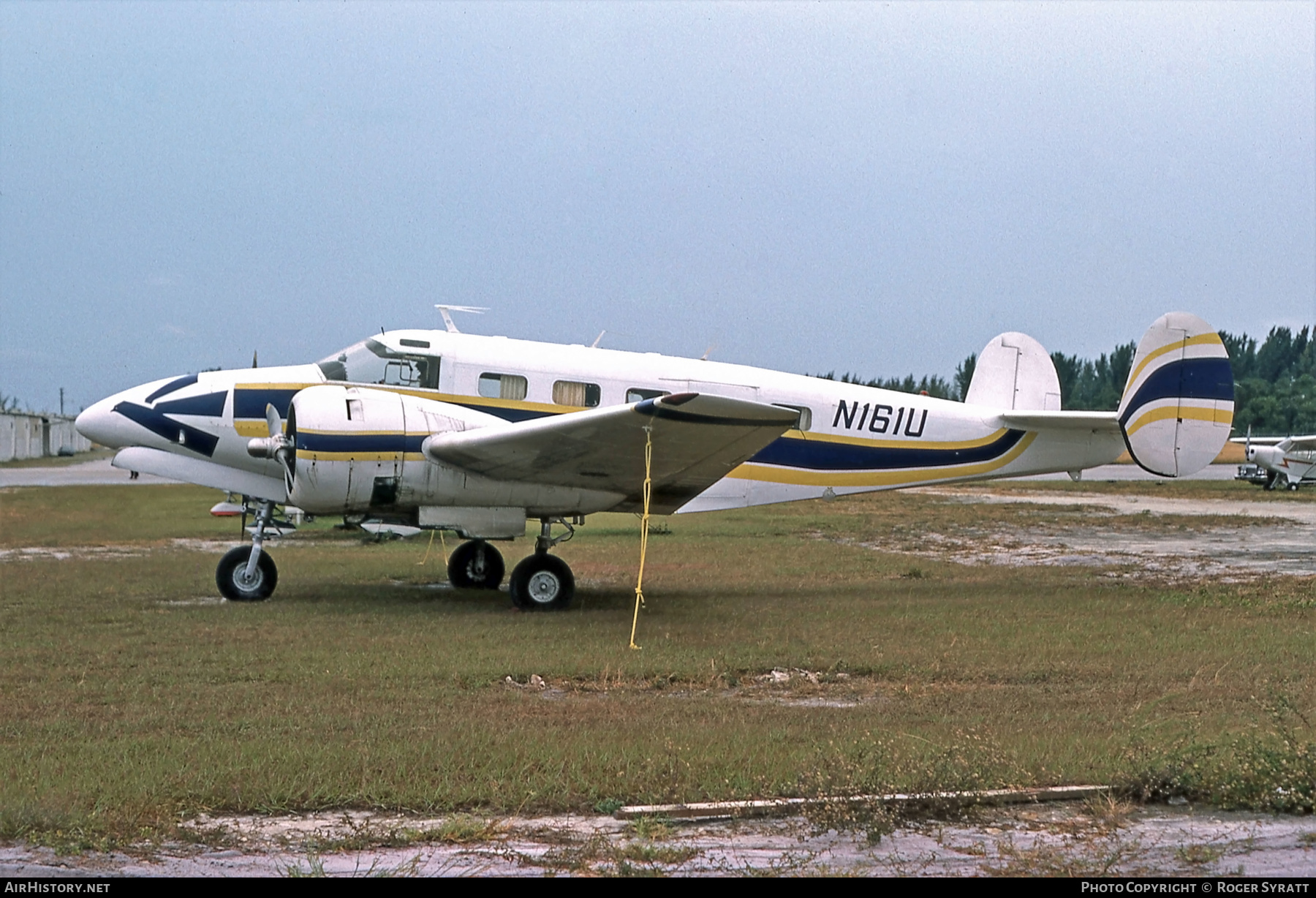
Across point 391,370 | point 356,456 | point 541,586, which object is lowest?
point 541,586

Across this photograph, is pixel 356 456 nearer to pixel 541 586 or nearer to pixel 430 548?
pixel 541 586

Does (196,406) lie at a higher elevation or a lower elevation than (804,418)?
lower

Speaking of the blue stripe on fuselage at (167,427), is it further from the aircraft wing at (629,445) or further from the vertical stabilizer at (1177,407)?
the vertical stabilizer at (1177,407)

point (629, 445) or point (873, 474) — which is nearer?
point (629, 445)

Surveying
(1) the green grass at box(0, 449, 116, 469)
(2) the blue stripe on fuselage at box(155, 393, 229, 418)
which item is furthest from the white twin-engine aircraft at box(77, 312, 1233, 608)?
(1) the green grass at box(0, 449, 116, 469)

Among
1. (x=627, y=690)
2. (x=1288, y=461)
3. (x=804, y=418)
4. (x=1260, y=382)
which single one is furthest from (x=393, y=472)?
(x=1260, y=382)

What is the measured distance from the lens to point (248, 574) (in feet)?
42.8

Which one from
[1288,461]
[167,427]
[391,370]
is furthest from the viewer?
[1288,461]

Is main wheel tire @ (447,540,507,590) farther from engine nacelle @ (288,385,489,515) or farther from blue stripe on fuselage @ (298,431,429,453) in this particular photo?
blue stripe on fuselage @ (298,431,429,453)

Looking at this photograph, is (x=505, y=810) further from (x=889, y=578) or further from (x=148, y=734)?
(x=889, y=578)

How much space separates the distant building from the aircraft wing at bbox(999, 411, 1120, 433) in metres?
46.5

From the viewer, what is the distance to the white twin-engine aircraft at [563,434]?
12.1 metres

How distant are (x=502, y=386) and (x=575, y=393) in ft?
2.84
